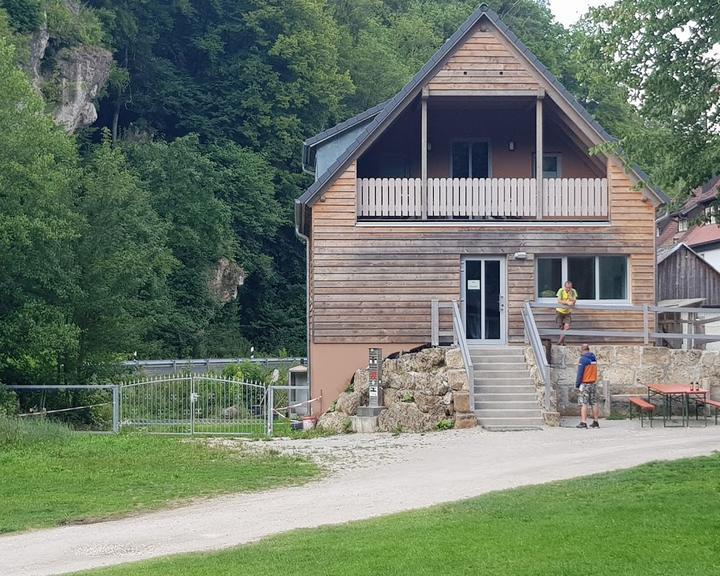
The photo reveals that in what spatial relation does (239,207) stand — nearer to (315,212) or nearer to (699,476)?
(315,212)

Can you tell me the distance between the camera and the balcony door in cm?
2745

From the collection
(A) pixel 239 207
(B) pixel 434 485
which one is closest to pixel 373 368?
(B) pixel 434 485

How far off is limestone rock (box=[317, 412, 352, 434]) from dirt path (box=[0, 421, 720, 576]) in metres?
1.08

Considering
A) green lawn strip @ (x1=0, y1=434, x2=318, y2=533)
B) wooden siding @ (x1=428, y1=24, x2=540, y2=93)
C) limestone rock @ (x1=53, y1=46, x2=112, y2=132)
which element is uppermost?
limestone rock @ (x1=53, y1=46, x2=112, y2=132)

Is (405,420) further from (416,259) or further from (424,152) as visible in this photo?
(424,152)

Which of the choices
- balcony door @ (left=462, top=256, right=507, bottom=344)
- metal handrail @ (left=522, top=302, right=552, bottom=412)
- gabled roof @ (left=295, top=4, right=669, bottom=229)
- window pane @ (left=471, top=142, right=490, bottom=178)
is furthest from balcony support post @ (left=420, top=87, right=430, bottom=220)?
metal handrail @ (left=522, top=302, right=552, bottom=412)

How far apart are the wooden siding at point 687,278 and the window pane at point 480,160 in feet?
37.3

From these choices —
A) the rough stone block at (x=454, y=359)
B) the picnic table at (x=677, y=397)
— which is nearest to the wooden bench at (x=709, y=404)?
the picnic table at (x=677, y=397)

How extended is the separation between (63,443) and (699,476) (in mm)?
13119

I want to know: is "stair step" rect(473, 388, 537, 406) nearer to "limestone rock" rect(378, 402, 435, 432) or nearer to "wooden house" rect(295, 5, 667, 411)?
"limestone rock" rect(378, 402, 435, 432)

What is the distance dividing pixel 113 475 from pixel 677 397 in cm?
1320

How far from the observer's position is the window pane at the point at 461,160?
29.7 m

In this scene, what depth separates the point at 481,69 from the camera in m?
27.0

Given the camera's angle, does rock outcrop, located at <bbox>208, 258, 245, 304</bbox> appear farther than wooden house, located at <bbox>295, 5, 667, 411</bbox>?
Yes
